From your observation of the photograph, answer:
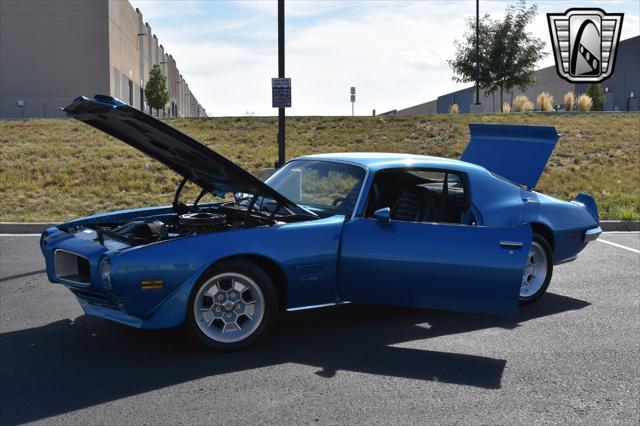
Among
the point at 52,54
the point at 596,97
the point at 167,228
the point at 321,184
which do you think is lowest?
the point at 167,228

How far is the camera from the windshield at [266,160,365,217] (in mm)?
5957

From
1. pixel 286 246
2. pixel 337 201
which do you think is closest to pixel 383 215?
pixel 337 201

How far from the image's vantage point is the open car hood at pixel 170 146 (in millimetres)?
5207

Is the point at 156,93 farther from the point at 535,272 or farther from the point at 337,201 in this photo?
the point at 337,201

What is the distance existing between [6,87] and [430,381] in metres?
53.3

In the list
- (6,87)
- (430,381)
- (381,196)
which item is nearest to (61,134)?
(381,196)

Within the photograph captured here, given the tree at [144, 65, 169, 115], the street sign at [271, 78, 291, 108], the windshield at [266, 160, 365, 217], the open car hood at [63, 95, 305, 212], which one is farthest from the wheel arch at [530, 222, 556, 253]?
the tree at [144, 65, 169, 115]

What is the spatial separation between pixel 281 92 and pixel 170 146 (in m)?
8.13

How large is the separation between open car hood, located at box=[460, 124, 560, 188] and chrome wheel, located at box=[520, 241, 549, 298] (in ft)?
2.81

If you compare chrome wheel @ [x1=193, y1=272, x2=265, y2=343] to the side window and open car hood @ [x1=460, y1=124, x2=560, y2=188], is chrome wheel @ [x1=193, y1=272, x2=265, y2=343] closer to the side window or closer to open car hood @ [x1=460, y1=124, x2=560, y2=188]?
the side window

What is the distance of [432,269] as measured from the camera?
552 cm

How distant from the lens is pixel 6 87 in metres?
52.0

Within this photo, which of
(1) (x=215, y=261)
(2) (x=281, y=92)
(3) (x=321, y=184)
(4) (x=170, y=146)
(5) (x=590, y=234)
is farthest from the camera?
(2) (x=281, y=92)

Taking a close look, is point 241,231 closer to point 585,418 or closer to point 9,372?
point 9,372
